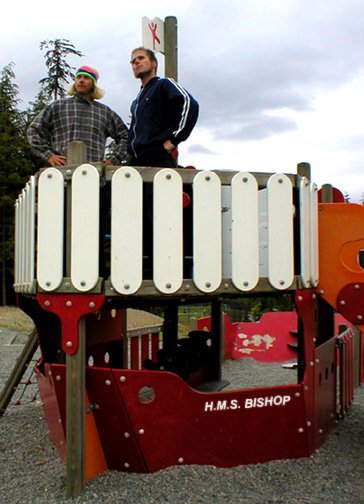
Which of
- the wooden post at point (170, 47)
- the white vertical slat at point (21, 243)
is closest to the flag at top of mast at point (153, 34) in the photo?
the wooden post at point (170, 47)

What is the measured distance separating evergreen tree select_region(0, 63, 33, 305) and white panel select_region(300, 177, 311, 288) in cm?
2126

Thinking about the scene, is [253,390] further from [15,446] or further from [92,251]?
[15,446]

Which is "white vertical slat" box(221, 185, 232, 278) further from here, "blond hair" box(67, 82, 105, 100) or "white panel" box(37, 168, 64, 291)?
"blond hair" box(67, 82, 105, 100)

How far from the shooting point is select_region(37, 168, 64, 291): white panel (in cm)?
343

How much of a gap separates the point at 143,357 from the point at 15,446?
2.23 m

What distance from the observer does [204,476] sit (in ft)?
11.6

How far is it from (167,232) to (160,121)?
1064 millimetres

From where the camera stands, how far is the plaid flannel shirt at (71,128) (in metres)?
4.62

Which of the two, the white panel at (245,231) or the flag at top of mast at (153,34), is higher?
the flag at top of mast at (153,34)

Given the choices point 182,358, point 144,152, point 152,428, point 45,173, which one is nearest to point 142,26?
point 144,152

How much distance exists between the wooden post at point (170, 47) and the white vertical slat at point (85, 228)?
264 centimetres

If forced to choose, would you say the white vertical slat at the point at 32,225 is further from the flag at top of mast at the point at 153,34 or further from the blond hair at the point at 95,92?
the flag at top of mast at the point at 153,34

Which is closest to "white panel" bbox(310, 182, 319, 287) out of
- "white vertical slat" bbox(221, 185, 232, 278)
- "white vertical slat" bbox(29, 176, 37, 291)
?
"white vertical slat" bbox(221, 185, 232, 278)

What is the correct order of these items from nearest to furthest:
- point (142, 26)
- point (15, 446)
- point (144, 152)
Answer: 1. point (144, 152)
2. point (15, 446)
3. point (142, 26)
